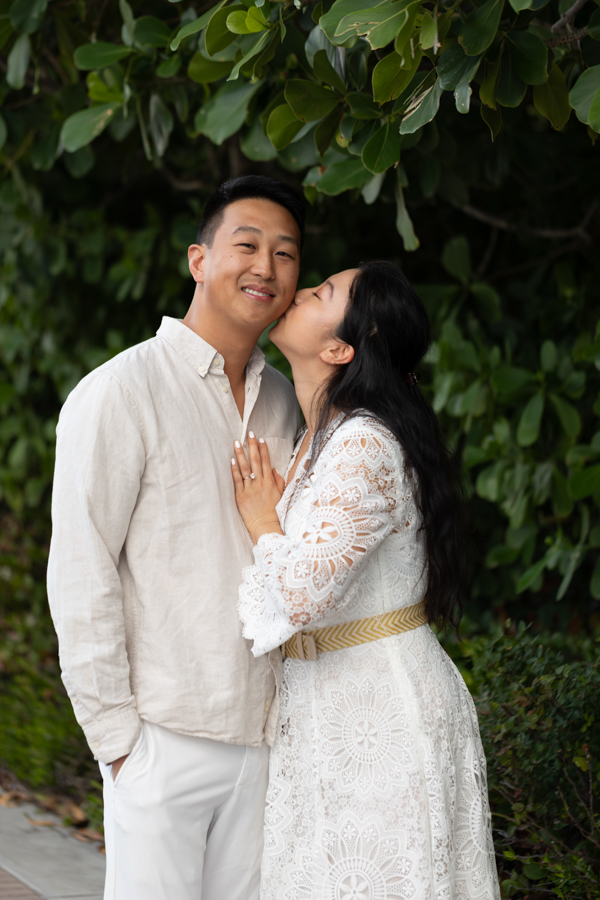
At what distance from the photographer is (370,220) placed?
5.34m

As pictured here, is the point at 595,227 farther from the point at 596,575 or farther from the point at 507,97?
the point at 507,97

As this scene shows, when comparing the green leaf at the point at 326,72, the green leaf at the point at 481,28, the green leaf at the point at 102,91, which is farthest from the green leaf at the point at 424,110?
the green leaf at the point at 102,91

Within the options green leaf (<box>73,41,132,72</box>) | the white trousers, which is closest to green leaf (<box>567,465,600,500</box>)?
the white trousers

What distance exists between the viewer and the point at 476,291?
404 cm

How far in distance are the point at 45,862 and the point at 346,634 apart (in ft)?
6.45

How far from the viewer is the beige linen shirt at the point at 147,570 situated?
1.91 meters

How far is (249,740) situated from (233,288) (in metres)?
1.09

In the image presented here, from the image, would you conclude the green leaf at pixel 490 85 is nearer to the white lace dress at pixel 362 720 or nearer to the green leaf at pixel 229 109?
the white lace dress at pixel 362 720

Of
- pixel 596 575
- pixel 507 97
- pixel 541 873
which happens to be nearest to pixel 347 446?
pixel 507 97

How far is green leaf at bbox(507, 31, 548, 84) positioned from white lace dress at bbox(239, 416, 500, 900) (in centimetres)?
83

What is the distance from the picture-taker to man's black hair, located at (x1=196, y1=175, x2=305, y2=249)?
227cm

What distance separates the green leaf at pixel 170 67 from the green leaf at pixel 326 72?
0.72 m

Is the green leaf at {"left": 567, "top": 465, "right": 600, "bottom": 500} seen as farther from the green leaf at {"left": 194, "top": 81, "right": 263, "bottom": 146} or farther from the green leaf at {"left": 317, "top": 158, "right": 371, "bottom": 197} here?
the green leaf at {"left": 194, "top": 81, "right": 263, "bottom": 146}

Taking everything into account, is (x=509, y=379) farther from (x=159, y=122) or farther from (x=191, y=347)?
(x=191, y=347)
